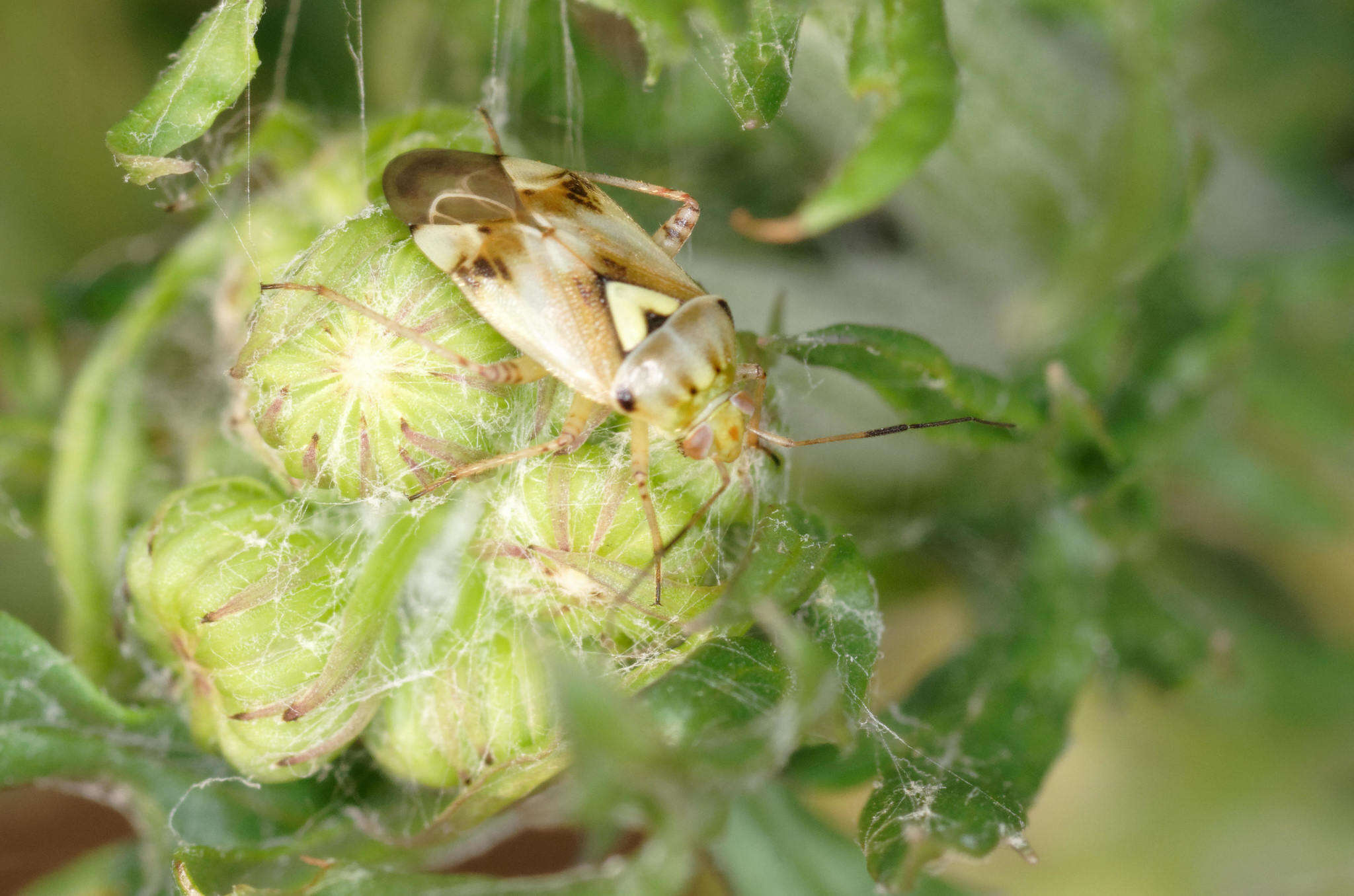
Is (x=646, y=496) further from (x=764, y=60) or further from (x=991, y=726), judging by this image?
(x=991, y=726)

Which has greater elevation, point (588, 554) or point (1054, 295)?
point (588, 554)

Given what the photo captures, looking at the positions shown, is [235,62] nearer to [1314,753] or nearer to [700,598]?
[700,598]

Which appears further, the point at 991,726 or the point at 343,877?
the point at 991,726

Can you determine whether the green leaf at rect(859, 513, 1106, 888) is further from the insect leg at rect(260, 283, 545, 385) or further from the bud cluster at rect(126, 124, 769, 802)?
the insect leg at rect(260, 283, 545, 385)

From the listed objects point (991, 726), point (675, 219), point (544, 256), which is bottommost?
point (991, 726)

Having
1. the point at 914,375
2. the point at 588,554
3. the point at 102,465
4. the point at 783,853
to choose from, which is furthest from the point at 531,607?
the point at 102,465

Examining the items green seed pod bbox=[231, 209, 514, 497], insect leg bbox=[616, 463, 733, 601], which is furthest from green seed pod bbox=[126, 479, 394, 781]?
insect leg bbox=[616, 463, 733, 601]
